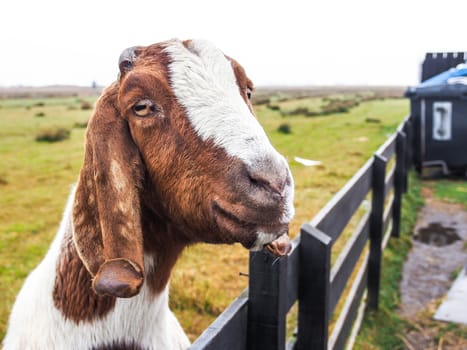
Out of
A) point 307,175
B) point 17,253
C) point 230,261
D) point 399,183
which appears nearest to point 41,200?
point 17,253

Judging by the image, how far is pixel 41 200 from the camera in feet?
28.6

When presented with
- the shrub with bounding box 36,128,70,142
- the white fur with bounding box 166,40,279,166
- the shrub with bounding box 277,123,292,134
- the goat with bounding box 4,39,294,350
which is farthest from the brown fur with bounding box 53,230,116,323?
the shrub with bounding box 277,123,292,134

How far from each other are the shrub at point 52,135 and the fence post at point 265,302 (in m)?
16.5

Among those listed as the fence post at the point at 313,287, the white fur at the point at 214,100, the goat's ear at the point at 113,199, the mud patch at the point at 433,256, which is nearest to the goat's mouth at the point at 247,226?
the white fur at the point at 214,100

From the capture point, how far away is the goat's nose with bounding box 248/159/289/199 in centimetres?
142

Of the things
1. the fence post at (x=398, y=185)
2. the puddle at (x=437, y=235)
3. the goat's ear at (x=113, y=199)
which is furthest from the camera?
A: the fence post at (x=398, y=185)

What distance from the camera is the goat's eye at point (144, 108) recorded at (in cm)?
163

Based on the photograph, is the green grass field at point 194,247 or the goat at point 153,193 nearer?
the goat at point 153,193

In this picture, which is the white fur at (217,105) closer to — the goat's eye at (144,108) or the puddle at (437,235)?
the goat's eye at (144,108)

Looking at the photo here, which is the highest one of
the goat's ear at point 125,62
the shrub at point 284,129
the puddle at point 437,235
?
A: the goat's ear at point 125,62

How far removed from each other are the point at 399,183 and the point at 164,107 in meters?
5.86

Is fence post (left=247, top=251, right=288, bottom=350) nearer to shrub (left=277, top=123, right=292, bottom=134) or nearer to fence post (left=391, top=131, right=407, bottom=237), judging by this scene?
fence post (left=391, top=131, right=407, bottom=237)

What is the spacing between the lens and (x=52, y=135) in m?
17.4

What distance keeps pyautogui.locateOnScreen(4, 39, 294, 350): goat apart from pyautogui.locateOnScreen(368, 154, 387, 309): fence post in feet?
9.97
